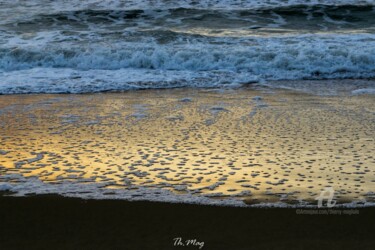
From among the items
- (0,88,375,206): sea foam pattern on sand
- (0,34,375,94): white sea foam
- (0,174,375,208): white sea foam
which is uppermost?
(0,174,375,208): white sea foam

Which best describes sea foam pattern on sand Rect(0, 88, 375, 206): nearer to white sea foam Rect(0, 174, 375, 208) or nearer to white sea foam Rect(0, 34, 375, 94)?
white sea foam Rect(0, 174, 375, 208)

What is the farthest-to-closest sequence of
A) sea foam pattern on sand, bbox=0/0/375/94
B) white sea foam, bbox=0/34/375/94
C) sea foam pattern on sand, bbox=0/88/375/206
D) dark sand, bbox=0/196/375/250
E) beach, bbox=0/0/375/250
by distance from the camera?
1. sea foam pattern on sand, bbox=0/0/375/94
2. white sea foam, bbox=0/34/375/94
3. sea foam pattern on sand, bbox=0/88/375/206
4. beach, bbox=0/0/375/250
5. dark sand, bbox=0/196/375/250

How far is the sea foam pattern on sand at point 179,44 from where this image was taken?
9.26 m

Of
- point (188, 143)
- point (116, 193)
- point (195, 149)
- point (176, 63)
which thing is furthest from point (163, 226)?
point (176, 63)

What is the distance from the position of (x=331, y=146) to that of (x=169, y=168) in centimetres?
135

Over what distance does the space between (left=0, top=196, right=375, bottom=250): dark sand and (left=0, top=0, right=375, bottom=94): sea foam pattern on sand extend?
5016 mm

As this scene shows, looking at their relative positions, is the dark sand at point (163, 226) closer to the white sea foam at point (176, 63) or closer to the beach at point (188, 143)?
the beach at point (188, 143)

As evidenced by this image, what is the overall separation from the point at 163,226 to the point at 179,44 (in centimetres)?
917

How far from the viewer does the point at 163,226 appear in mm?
3008

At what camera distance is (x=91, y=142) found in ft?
15.6

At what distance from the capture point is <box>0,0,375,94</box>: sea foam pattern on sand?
926cm

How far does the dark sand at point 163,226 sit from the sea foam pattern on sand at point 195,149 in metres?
0.15

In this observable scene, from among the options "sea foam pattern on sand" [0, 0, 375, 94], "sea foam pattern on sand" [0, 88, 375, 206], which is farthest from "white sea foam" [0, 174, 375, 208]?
"sea foam pattern on sand" [0, 0, 375, 94]

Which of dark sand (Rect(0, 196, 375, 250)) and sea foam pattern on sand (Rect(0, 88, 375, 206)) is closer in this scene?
dark sand (Rect(0, 196, 375, 250))
